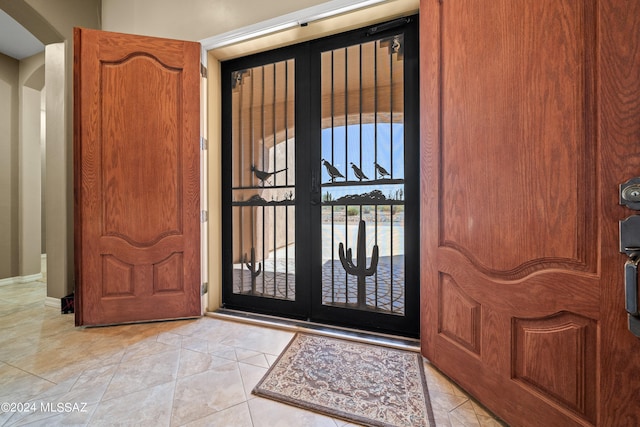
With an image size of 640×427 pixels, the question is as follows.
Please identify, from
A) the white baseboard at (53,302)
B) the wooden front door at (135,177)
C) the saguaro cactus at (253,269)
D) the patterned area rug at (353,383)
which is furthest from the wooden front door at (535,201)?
the white baseboard at (53,302)

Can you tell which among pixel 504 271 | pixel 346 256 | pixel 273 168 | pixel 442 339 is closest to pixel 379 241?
pixel 346 256

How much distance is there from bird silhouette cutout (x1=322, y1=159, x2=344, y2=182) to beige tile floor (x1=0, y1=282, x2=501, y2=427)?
1299mm

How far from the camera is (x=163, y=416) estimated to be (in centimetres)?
113

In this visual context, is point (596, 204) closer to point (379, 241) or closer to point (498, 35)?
point (498, 35)

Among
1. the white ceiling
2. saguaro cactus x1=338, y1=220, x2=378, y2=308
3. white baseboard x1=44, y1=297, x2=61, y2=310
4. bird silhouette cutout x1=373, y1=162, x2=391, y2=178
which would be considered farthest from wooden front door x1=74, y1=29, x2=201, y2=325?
the white ceiling

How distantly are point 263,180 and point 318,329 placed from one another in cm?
137

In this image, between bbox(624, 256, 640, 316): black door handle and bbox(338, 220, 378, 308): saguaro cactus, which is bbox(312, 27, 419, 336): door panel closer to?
bbox(338, 220, 378, 308): saguaro cactus

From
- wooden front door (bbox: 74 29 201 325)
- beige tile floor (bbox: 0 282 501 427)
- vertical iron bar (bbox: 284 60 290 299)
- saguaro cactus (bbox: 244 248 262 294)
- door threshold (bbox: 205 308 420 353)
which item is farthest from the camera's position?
saguaro cactus (bbox: 244 248 262 294)

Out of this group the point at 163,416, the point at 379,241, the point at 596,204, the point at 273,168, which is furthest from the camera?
the point at 273,168

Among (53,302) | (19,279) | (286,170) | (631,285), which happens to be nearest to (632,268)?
(631,285)

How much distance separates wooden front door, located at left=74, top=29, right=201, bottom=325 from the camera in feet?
6.59

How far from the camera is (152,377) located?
4.58 feet

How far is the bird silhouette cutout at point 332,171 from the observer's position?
2.09 m

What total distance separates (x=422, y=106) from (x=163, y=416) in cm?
211
